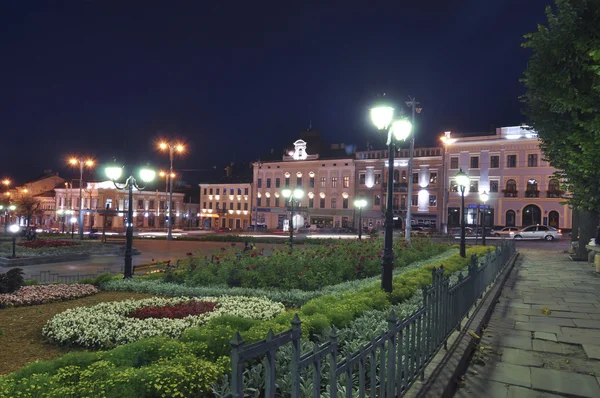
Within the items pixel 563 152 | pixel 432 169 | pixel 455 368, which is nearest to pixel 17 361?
pixel 455 368

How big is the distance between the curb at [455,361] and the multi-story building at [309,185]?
179ft

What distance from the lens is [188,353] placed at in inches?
201

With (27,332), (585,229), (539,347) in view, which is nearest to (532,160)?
(585,229)

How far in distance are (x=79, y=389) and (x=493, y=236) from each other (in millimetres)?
48351

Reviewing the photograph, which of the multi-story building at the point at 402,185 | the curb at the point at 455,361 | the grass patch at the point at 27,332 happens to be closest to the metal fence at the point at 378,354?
the curb at the point at 455,361

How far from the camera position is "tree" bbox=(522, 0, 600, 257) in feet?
32.5

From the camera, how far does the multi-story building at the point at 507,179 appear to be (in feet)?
165

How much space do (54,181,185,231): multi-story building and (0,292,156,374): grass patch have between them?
61.7 metres

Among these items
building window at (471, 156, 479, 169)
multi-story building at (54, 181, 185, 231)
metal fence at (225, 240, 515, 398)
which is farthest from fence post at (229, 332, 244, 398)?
multi-story building at (54, 181, 185, 231)

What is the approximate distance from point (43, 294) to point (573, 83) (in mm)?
14952

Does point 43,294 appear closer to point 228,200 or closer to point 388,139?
point 388,139

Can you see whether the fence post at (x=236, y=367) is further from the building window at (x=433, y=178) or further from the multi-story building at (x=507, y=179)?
the building window at (x=433, y=178)

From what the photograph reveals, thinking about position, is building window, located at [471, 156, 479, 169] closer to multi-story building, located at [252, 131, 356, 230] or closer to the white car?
the white car

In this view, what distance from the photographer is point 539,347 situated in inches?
295
